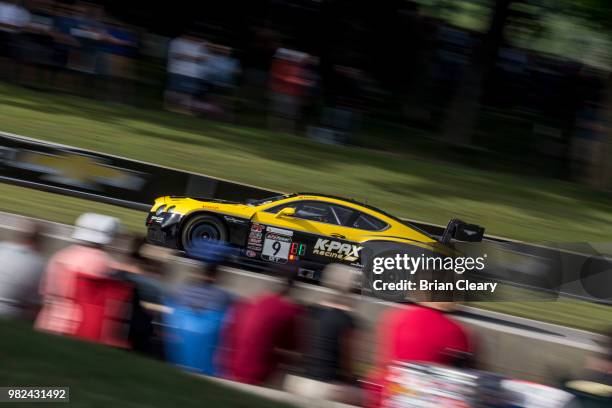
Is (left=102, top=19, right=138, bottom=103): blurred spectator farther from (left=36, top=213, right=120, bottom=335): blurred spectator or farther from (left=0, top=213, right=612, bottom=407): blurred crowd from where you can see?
(left=36, top=213, right=120, bottom=335): blurred spectator

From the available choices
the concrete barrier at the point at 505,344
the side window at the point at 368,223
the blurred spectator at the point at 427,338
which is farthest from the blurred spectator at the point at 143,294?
the side window at the point at 368,223

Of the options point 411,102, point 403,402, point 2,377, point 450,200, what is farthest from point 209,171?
point 2,377

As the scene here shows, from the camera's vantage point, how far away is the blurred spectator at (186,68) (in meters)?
18.5

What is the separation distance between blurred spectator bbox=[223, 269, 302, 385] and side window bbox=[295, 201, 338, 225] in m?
5.93

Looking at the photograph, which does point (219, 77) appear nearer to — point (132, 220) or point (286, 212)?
point (132, 220)

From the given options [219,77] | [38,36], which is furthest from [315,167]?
[38,36]

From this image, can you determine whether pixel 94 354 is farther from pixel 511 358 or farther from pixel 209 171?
pixel 209 171

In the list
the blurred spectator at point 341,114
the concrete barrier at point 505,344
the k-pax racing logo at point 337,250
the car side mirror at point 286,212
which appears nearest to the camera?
the concrete barrier at point 505,344

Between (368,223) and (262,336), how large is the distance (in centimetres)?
618

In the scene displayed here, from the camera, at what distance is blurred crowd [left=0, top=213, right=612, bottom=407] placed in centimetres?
608

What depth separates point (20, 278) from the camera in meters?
6.93

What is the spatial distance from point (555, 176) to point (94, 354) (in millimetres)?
18686

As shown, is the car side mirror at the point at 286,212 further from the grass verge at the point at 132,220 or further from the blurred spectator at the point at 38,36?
the blurred spectator at the point at 38,36

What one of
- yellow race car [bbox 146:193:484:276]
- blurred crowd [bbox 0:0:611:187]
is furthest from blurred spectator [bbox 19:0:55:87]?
yellow race car [bbox 146:193:484:276]
